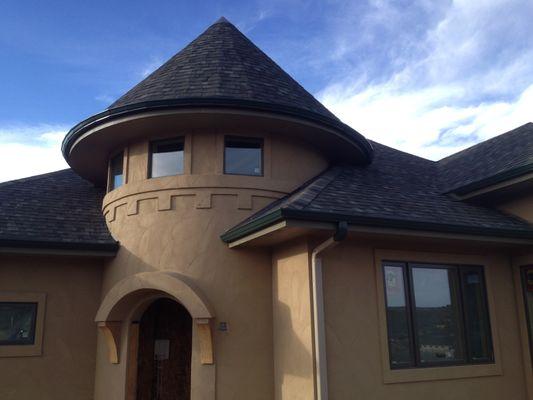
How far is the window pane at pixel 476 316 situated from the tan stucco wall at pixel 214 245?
10.7 ft

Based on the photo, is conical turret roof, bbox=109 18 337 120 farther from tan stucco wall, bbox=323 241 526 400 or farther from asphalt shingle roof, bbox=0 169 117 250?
tan stucco wall, bbox=323 241 526 400

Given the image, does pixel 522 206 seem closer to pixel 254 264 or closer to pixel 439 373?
pixel 439 373

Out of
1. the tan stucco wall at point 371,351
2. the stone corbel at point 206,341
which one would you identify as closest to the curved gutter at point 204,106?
the tan stucco wall at point 371,351

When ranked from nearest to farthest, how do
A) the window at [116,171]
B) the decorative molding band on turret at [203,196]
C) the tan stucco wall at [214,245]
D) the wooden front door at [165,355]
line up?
1. the tan stucco wall at [214,245]
2. the decorative molding band on turret at [203,196]
3. the wooden front door at [165,355]
4. the window at [116,171]

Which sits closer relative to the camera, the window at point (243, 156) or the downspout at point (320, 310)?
the downspout at point (320, 310)

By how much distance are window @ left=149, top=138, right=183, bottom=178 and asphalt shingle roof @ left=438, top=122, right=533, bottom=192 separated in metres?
5.24

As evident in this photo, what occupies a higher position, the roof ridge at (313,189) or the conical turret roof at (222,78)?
the conical turret roof at (222,78)

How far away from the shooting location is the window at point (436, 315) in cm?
736

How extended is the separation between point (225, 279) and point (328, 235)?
6.69 ft

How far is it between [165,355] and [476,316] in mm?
5478

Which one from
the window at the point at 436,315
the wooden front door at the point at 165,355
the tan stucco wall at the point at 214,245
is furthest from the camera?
the wooden front door at the point at 165,355

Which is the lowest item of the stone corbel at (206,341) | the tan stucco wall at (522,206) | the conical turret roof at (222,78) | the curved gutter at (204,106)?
the stone corbel at (206,341)

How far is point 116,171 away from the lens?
9.87 metres

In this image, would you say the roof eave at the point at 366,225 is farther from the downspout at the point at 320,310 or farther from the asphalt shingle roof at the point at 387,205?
the downspout at the point at 320,310
